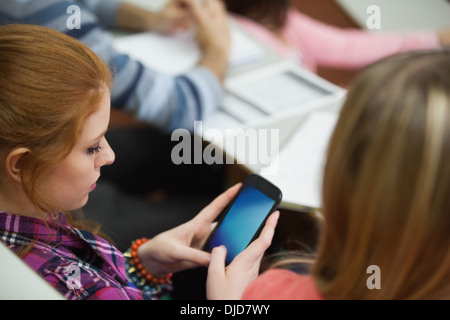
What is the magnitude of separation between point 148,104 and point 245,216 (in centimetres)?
46

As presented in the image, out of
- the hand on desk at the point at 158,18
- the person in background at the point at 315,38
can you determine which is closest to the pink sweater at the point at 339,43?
the person in background at the point at 315,38

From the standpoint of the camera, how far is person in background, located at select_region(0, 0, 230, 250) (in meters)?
0.82

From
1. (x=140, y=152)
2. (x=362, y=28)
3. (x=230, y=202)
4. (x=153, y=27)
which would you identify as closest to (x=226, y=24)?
(x=153, y=27)

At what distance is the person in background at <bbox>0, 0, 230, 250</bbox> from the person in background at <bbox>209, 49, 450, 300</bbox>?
1.01 feet

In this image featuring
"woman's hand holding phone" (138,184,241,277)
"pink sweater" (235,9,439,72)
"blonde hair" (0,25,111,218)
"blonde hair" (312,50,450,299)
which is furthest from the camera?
"pink sweater" (235,9,439,72)

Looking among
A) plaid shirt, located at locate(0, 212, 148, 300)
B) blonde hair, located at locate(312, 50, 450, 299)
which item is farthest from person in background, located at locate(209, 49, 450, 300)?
plaid shirt, located at locate(0, 212, 148, 300)

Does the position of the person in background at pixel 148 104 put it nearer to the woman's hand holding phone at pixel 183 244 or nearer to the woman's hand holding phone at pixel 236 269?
the woman's hand holding phone at pixel 183 244

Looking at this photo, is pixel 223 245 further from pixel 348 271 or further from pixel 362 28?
pixel 362 28

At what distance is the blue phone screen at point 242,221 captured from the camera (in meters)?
0.63

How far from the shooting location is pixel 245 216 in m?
0.65

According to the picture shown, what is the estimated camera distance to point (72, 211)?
2.14 feet

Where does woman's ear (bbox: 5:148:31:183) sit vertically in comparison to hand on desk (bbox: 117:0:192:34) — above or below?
below

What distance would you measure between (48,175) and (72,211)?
0.09 metres

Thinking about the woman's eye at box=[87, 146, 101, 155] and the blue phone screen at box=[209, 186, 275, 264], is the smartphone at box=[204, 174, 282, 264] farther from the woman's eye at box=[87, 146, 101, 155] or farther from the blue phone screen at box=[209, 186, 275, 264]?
the woman's eye at box=[87, 146, 101, 155]
